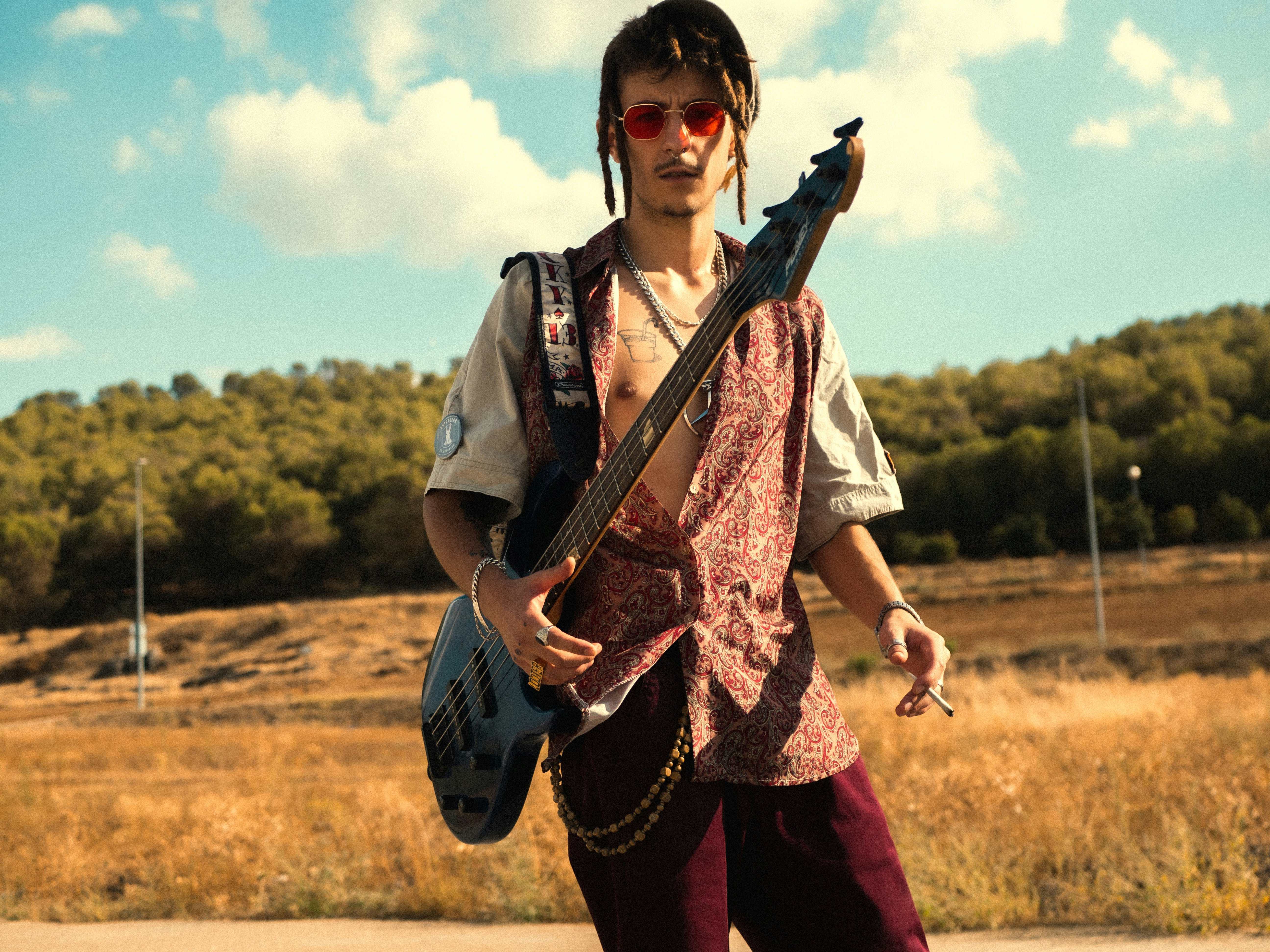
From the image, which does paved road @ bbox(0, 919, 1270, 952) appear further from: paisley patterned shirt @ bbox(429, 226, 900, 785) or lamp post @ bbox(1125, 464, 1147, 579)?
lamp post @ bbox(1125, 464, 1147, 579)

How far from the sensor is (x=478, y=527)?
1.88m

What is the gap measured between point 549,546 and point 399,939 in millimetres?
3297

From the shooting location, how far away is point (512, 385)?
1.89m

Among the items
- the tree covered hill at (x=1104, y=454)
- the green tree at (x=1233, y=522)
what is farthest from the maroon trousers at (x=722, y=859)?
the green tree at (x=1233, y=522)

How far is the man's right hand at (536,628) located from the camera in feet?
5.20

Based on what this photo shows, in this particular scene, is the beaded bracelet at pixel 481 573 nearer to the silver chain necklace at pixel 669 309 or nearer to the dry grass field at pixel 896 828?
the silver chain necklace at pixel 669 309

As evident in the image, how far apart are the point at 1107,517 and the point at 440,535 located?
65.2m

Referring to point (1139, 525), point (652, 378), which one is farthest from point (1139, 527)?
point (652, 378)

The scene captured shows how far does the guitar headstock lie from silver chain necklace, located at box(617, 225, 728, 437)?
16 cm

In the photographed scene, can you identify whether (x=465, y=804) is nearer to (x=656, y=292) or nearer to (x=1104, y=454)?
(x=656, y=292)

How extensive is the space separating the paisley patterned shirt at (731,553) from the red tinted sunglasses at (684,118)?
7.9 inches

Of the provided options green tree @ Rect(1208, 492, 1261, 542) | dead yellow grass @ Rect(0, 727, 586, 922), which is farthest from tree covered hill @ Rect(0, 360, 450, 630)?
dead yellow grass @ Rect(0, 727, 586, 922)

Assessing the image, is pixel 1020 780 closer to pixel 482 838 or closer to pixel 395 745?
pixel 482 838

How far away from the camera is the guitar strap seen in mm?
1783
